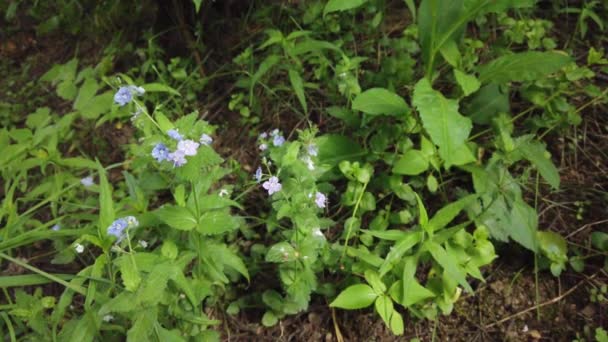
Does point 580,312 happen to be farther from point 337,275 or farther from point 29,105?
point 29,105

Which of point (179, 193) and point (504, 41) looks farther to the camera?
point (504, 41)

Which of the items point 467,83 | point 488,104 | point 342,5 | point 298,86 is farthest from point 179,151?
point 488,104

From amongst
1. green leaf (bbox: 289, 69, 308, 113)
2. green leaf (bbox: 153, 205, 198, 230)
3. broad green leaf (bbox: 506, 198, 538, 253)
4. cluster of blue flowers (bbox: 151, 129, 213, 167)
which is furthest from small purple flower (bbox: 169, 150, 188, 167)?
broad green leaf (bbox: 506, 198, 538, 253)

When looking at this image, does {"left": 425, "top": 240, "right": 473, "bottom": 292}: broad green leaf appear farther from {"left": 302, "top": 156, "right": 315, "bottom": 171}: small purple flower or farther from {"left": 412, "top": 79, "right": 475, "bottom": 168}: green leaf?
{"left": 302, "top": 156, "right": 315, "bottom": 171}: small purple flower

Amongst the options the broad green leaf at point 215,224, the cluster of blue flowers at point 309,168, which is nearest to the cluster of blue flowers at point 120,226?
the broad green leaf at point 215,224

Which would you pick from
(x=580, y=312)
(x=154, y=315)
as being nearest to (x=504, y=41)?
(x=580, y=312)

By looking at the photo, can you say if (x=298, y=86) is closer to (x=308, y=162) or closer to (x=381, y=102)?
(x=381, y=102)
